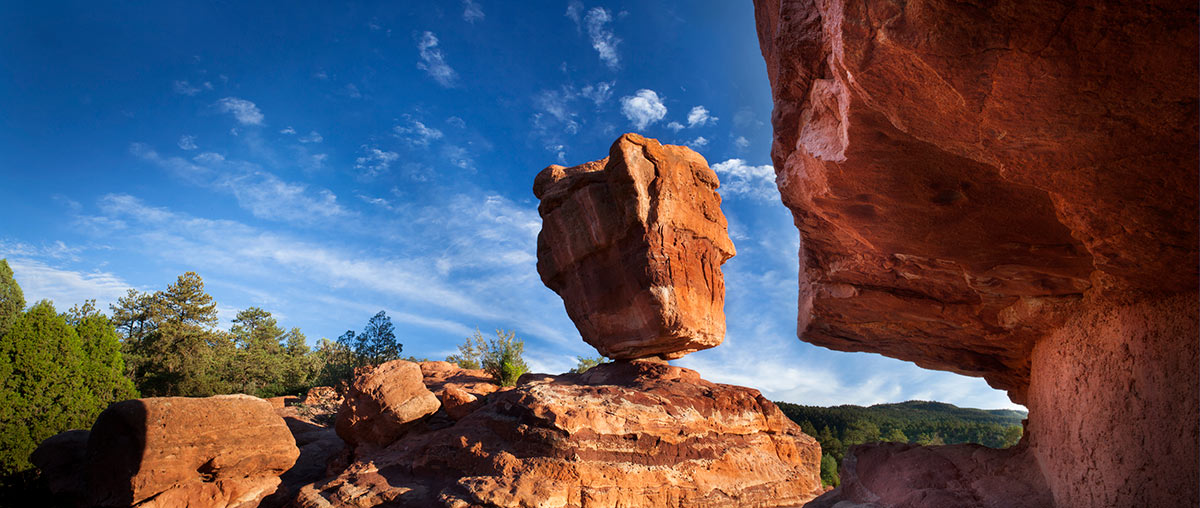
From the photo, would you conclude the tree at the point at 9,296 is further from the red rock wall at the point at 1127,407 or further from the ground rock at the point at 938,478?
the red rock wall at the point at 1127,407

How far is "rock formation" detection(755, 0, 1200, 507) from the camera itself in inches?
84.0

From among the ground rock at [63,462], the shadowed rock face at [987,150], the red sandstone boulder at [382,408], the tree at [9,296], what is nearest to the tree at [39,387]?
the ground rock at [63,462]

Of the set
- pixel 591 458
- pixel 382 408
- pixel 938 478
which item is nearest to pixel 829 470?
pixel 591 458

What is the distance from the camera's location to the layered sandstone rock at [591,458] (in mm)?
8336

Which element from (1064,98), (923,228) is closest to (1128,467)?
(923,228)

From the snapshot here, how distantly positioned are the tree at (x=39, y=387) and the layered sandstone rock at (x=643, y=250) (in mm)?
14035

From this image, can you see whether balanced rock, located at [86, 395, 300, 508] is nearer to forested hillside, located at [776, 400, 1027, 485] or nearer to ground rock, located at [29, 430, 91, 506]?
ground rock, located at [29, 430, 91, 506]

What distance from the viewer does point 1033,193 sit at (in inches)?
128

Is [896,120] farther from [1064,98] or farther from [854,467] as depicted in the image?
[854,467]

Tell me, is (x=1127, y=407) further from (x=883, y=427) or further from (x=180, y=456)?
(x=883, y=427)

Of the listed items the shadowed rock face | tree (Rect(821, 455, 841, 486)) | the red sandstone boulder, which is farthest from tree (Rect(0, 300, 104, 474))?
tree (Rect(821, 455, 841, 486))

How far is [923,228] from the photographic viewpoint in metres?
3.80

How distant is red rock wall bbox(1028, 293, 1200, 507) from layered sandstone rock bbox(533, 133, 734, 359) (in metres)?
8.22


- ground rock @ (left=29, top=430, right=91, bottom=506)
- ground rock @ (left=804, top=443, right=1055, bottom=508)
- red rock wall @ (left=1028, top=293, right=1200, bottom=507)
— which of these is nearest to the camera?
red rock wall @ (left=1028, top=293, right=1200, bottom=507)
